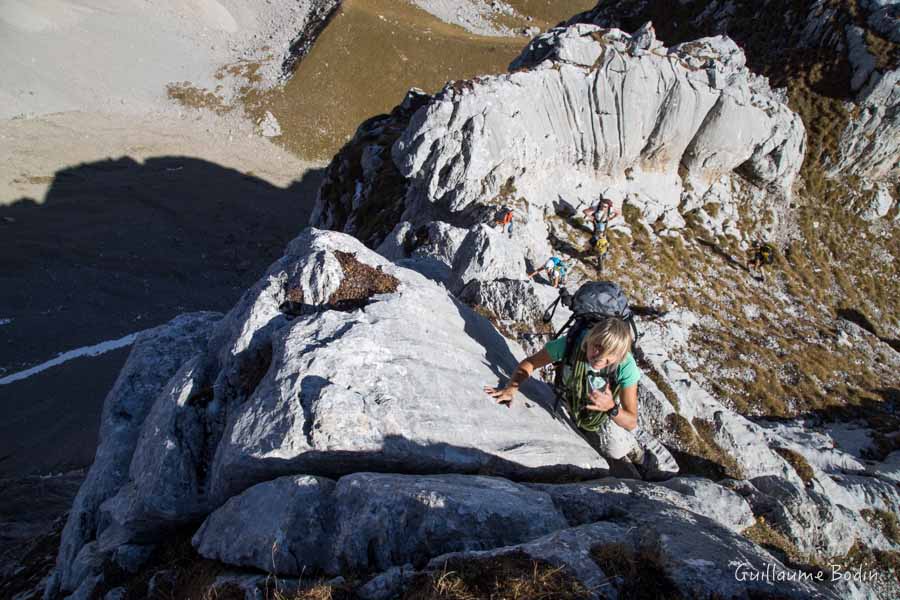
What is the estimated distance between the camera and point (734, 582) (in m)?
5.71

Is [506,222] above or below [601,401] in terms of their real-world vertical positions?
below

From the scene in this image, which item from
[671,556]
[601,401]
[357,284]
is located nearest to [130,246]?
[357,284]

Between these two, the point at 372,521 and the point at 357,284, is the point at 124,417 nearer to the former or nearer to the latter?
the point at 357,284

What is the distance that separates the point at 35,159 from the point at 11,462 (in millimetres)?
52453

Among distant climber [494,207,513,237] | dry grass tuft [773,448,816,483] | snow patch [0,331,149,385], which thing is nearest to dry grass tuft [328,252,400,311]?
dry grass tuft [773,448,816,483]

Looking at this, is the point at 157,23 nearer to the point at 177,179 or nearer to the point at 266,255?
the point at 177,179

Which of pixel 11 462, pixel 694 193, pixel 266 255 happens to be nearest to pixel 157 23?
pixel 266 255

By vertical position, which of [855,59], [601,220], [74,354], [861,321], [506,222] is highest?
[855,59]

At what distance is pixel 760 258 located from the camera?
33281mm

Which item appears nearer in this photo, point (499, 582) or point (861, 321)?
point (499, 582)

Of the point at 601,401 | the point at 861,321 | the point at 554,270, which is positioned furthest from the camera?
the point at 861,321

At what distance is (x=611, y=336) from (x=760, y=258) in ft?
108

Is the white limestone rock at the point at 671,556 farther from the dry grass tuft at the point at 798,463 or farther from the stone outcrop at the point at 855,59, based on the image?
the stone outcrop at the point at 855,59

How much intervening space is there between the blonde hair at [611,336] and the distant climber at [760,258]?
1281 inches
